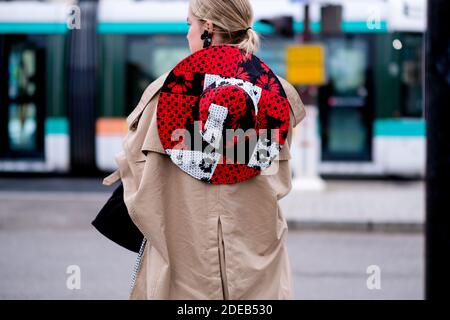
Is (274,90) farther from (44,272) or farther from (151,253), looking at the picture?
(44,272)

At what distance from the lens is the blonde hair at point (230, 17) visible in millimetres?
2672

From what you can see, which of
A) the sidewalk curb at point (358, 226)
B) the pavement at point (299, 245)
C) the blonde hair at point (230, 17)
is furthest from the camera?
the sidewalk curb at point (358, 226)

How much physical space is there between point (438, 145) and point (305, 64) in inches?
368

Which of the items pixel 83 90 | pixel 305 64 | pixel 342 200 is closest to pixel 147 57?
pixel 83 90

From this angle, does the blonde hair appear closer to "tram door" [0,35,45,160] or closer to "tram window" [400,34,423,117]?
"tram window" [400,34,423,117]

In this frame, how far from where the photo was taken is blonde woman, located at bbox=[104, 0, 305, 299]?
101 inches

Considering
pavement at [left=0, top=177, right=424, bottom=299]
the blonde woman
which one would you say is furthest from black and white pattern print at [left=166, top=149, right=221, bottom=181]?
pavement at [left=0, top=177, right=424, bottom=299]

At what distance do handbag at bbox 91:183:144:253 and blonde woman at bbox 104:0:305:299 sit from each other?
71 millimetres

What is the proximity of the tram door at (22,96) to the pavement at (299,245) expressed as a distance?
1903 millimetres

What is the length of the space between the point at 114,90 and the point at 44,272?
797 centimetres

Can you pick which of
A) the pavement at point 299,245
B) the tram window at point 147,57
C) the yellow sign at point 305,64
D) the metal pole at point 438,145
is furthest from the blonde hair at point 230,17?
the tram window at point 147,57

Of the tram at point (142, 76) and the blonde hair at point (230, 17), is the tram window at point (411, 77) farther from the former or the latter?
the blonde hair at point (230, 17)

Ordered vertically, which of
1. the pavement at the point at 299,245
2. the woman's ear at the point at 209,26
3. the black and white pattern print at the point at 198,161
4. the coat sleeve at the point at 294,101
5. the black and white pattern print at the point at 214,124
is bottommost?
the pavement at the point at 299,245
